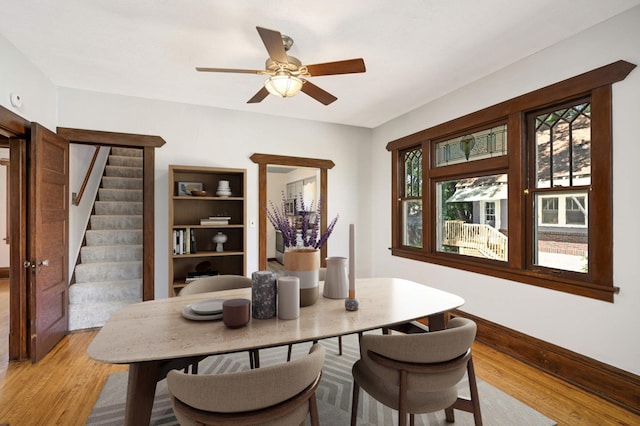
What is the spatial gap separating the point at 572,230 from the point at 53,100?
485 centimetres

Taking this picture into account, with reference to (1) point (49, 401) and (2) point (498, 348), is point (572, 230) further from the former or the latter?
(1) point (49, 401)

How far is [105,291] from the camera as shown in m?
3.64

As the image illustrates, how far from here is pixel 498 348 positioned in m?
2.92

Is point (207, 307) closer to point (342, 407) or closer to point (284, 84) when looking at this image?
point (342, 407)

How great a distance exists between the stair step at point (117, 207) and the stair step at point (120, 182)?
36 cm

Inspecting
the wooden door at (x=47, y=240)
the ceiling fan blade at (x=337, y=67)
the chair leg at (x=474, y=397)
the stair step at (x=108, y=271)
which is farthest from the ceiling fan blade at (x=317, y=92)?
the stair step at (x=108, y=271)

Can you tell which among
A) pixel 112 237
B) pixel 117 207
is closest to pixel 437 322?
pixel 112 237

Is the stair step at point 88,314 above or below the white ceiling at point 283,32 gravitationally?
below

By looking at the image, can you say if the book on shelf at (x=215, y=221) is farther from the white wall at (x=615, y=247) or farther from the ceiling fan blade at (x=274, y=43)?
the white wall at (x=615, y=247)

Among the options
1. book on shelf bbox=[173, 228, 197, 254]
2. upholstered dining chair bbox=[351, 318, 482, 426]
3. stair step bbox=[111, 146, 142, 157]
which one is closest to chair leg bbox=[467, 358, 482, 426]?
upholstered dining chair bbox=[351, 318, 482, 426]

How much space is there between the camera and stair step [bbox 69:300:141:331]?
134 inches

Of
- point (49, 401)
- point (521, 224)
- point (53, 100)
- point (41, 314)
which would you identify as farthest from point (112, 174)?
point (521, 224)

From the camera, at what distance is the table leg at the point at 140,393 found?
1242 mm

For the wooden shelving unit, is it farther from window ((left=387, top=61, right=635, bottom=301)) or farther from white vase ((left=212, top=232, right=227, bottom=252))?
window ((left=387, top=61, right=635, bottom=301))
